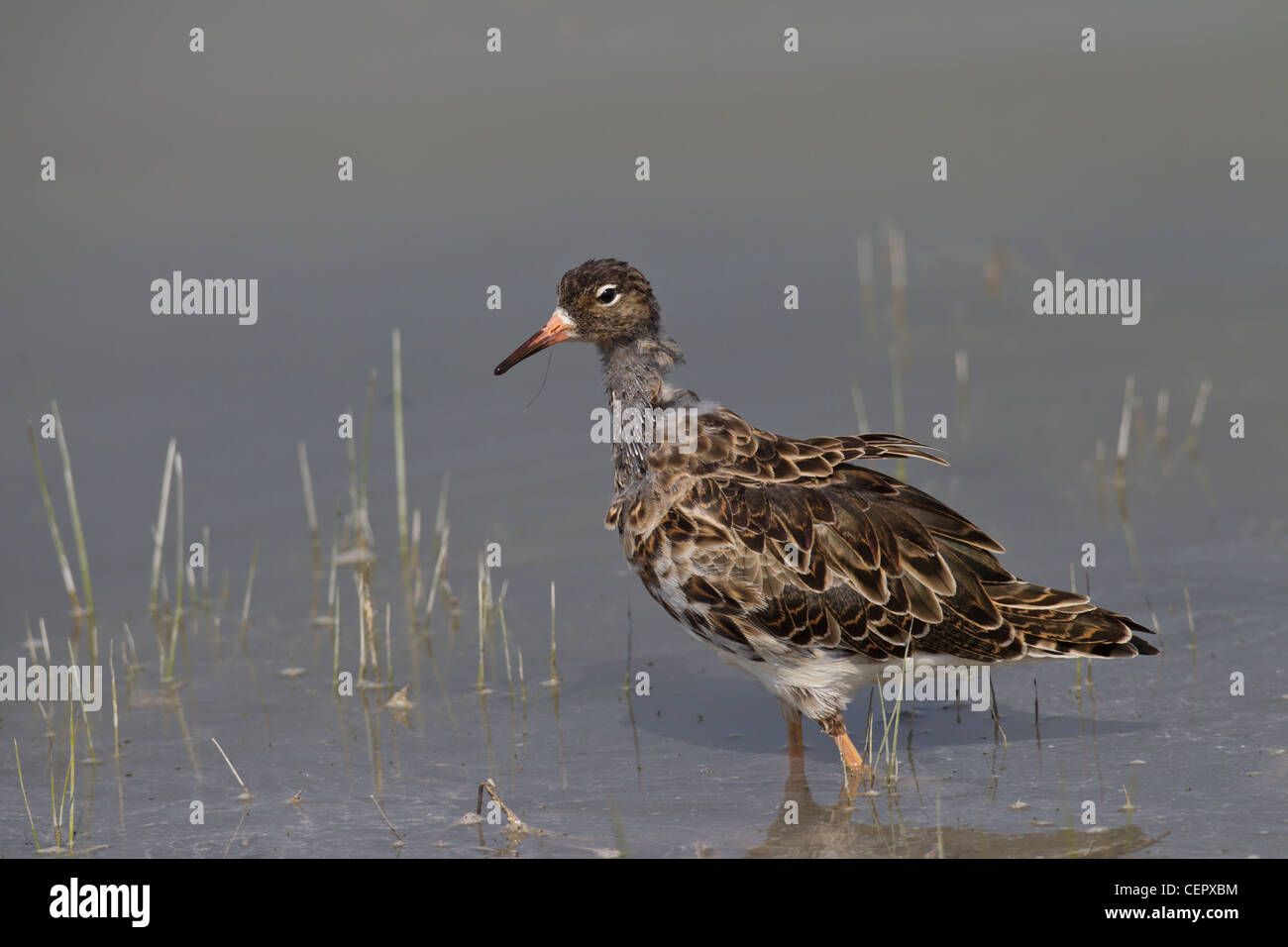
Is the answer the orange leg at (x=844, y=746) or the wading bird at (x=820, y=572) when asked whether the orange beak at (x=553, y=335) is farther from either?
the orange leg at (x=844, y=746)

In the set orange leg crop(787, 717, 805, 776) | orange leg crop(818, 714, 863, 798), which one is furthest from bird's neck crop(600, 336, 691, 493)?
orange leg crop(818, 714, 863, 798)

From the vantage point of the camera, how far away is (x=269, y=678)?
1059 cm

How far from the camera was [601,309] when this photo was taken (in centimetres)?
985

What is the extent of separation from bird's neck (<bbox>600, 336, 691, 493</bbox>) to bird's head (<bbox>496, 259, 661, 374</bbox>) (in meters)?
0.07

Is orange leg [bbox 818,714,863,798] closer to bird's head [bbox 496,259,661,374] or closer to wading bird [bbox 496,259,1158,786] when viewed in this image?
wading bird [bbox 496,259,1158,786]

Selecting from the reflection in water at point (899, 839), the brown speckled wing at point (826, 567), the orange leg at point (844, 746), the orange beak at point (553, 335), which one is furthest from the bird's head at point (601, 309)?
the reflection in water at point (899, 839)

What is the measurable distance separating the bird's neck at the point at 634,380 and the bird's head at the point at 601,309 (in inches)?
2.6

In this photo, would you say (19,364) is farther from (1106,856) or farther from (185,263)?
(1106,856)

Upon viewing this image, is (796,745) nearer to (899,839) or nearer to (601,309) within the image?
(899,839)

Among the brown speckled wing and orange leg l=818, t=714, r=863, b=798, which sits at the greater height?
the brown speckled wing

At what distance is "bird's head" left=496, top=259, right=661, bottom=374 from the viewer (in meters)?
9.83

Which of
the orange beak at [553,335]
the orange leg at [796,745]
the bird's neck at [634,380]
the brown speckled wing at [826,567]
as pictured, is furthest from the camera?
the orange beak at [553,335]

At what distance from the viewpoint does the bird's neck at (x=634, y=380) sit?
9.73 m

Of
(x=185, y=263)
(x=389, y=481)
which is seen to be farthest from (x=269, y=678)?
(x=185, y=263)
